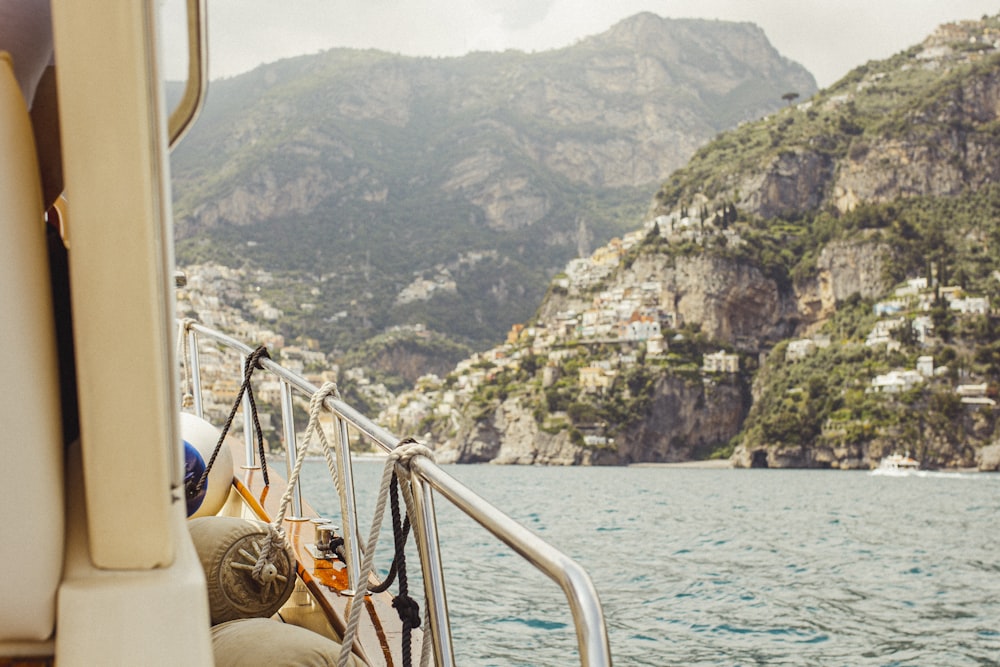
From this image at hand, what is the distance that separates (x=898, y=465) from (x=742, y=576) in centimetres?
4403

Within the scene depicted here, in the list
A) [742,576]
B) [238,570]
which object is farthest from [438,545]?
[742,576]

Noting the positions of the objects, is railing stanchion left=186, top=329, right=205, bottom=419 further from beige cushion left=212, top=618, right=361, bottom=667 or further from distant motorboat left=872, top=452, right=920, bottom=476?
distant motorboat left=872, top=452, right=920, bottom=476

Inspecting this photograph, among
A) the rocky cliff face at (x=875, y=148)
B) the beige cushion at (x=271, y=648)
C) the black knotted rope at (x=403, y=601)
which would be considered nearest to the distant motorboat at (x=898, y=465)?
the rocky cliff face at (x=875, y=148)

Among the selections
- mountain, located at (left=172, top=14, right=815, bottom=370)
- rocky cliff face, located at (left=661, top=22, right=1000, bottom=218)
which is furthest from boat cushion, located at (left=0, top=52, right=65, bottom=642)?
mountain, located at (left=172, top=14, right=815, bottom=370)

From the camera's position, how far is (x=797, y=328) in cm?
7612

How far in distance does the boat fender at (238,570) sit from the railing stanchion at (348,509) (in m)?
0.28

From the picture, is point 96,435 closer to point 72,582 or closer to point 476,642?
point 72,582

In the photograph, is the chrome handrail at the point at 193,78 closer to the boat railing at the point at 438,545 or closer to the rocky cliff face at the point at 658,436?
the boat railing at the point at 438,545

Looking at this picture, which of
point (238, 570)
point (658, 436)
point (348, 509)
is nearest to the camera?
point (238, 570)

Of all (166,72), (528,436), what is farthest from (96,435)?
(528,436)

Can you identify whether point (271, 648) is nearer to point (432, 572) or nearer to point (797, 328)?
point (432, 572)

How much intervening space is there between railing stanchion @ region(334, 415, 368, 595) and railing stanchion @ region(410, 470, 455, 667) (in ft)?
2.58

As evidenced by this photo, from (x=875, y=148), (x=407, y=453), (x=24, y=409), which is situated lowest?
(x=407, y=453)

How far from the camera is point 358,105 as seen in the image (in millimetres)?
126500
